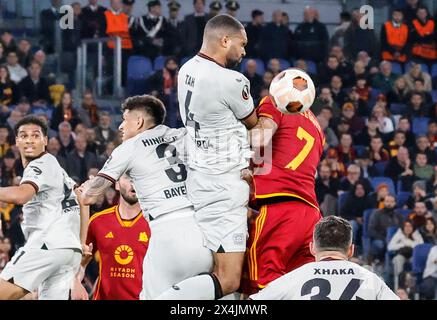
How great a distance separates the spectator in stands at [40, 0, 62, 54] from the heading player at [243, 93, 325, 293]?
35.6ft

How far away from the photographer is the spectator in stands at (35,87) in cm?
1769

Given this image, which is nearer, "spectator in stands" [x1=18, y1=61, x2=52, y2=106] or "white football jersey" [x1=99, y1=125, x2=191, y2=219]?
"white football jersey" [x1=99, y1=125, x2=191, y2=219]

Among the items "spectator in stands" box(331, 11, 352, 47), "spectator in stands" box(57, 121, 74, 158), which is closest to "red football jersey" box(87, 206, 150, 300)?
"spectator in stands" box(57, 121, 74, 158)

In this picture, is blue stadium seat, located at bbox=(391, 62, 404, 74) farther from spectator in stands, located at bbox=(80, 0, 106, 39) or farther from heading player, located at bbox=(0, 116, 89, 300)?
heading player, located at bbox=(0, 116, 89, 300)

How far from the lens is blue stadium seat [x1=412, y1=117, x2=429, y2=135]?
61.9 feet

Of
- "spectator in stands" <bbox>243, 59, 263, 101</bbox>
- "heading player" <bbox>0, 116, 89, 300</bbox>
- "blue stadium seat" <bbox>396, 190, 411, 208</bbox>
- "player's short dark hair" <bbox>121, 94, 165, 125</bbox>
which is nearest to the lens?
"player's short dark hair" <bbox>121, 94, 165, 125</bbox>

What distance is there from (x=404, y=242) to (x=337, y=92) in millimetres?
3851

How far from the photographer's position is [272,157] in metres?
8.56

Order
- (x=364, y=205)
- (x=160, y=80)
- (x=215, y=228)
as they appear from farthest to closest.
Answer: (x=160, y=80), (x=364, y=205), (x=215, y=228)

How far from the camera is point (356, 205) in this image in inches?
647

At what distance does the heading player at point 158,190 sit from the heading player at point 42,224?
1152 mm

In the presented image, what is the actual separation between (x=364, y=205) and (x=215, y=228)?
8.49 metres
